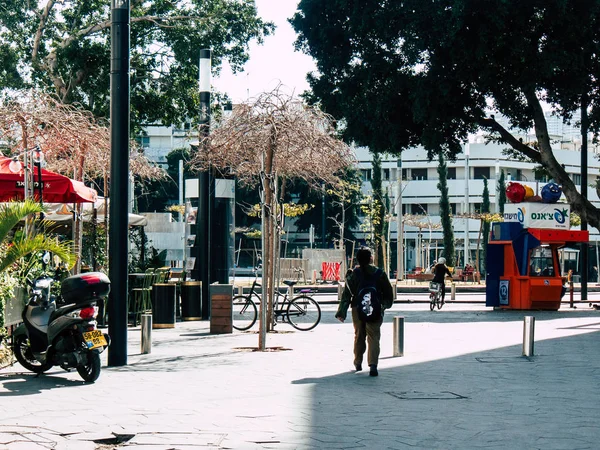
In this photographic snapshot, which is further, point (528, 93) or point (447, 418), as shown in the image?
point (528, 93)

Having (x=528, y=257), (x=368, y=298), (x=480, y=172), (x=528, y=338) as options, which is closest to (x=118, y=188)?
(x=368, y=298)

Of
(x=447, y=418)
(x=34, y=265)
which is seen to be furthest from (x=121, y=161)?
(x=447, y=418)

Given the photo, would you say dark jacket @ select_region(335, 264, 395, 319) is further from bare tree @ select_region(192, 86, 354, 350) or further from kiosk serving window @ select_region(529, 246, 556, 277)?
kiosk serving window @ select_region(529, 246, 556, 277)

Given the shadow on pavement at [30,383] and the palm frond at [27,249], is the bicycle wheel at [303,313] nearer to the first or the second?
the palm frond at [27,249]

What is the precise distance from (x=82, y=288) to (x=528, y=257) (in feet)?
64.1

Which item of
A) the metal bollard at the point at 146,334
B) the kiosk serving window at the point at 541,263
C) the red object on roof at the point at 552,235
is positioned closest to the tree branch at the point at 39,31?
the red object on roof at the point at 552,235

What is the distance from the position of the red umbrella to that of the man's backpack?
580cm

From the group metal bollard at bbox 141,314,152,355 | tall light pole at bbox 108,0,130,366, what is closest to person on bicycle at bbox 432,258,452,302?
metal bollard at bbox 141,314,152,355

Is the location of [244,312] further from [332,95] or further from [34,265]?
[332,95]

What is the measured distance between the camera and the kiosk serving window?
2841cm

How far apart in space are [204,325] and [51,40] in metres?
12.1

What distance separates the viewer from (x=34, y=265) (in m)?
12.8

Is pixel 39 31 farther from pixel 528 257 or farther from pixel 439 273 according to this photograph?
pixel 528 257

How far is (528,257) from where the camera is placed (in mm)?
28266
